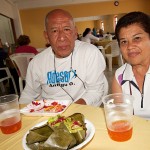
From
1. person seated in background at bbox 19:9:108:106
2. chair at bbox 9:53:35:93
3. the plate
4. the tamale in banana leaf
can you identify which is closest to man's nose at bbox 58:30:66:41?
person seated in background at bbox 19:9:108:106

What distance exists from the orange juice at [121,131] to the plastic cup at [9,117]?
0.51 meters

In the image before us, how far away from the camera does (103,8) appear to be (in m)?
10.5

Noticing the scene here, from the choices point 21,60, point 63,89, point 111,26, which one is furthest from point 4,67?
point 111,26

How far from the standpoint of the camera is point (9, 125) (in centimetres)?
104

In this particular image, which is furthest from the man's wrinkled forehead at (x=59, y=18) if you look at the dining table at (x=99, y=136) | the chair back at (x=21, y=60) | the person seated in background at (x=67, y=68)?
the chair back at (x=21, y=60)

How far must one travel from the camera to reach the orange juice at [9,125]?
41.0 inches

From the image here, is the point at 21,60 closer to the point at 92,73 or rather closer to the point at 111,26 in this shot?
the point at 92,73

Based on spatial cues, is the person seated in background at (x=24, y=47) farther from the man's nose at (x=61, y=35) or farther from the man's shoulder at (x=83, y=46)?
the man's nose at (x=61, y=35)

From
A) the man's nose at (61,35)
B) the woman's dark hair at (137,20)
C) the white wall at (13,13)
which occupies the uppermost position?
the white wall at (13,13)

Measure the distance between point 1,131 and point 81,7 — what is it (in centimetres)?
1007

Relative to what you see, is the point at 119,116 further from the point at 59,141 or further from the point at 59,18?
the point at 59,18

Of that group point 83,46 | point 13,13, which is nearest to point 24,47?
point 83,46

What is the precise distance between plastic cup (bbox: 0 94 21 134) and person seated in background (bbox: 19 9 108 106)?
80 centimetres

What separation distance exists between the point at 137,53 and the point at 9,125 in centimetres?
90
